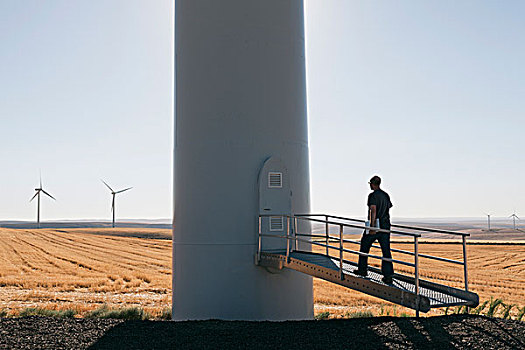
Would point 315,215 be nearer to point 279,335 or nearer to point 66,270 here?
point 279,335

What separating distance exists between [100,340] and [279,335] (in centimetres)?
266

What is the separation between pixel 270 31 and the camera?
12055 millimetres

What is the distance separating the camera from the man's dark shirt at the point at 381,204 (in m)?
9.60

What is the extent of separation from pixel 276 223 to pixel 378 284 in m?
3.16

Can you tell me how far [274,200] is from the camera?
1160 cm

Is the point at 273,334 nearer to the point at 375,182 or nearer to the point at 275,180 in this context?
the point at 375,182

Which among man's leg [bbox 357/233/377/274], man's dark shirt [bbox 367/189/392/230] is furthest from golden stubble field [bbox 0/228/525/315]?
man's dark shirt [bbox 367/189/392/230]

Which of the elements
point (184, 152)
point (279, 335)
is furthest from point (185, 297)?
point (279, 335)

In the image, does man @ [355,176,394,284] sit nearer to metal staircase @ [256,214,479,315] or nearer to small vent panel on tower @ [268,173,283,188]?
metal staircase @ [256,214,479,315]

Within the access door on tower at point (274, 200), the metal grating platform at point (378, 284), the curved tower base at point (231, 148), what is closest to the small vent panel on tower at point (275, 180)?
the access door on tower at point (274, 200)

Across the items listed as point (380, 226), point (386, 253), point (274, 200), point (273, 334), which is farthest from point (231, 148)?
point (273, 334)

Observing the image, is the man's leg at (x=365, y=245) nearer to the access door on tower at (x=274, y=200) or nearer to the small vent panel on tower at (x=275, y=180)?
the access door on tower at (x=274, y=200)

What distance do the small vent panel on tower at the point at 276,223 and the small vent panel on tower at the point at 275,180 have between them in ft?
2.23

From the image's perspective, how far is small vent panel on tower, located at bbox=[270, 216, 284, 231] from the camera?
1156 centimetres
